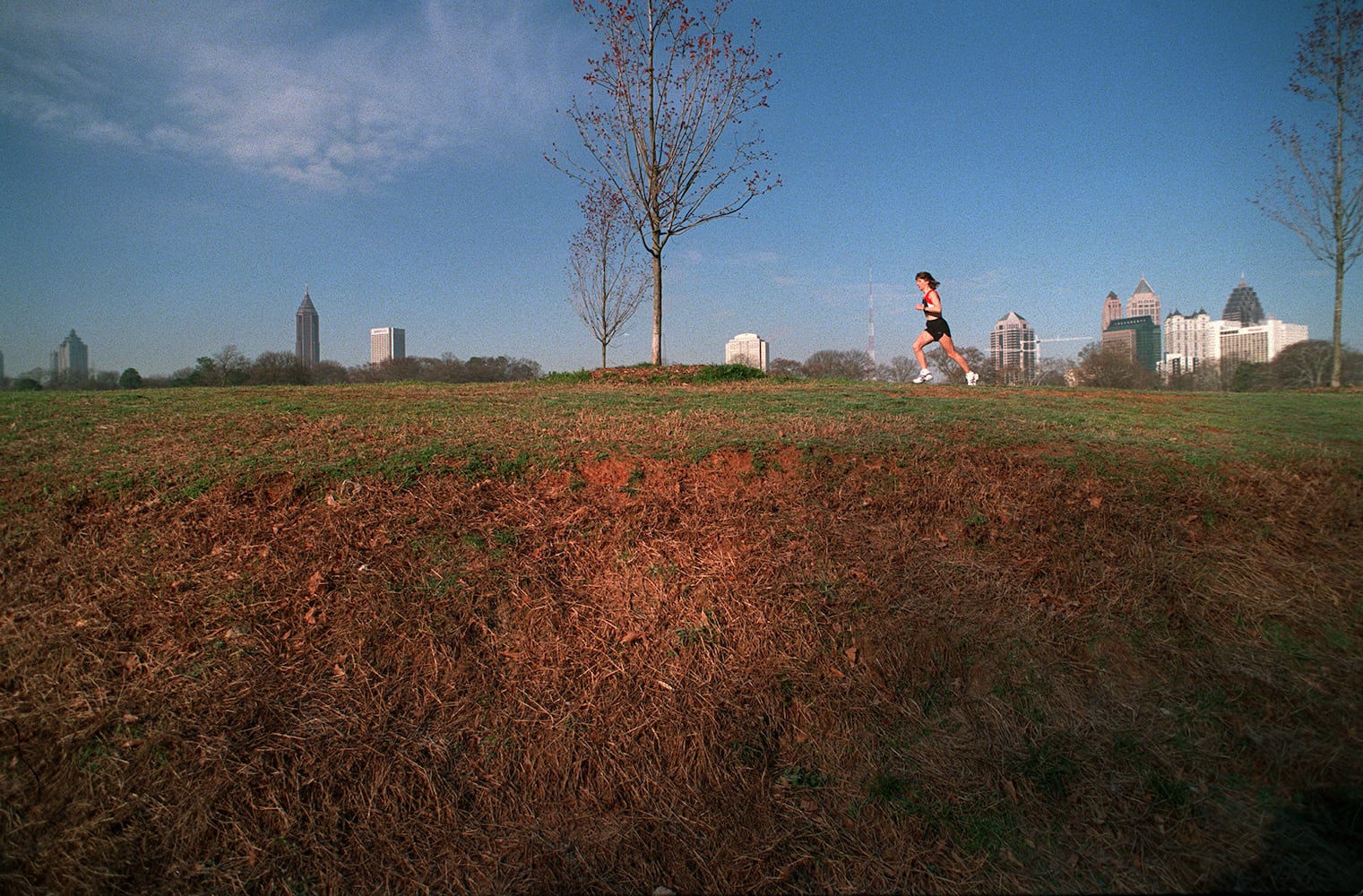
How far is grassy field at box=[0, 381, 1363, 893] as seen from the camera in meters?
2.68

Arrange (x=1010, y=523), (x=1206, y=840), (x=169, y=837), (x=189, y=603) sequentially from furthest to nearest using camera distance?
(x=1010, y=523), (x=189, y=603), (x=169, y=837), (x=1206, y=840)

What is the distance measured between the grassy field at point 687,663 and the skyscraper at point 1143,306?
926 millimetres

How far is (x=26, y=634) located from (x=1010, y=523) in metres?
5.52

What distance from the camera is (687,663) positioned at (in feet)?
11.6

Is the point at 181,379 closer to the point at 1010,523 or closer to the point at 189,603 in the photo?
the point at 189,603

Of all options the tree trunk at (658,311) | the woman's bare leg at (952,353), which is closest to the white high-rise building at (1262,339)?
the woman's bare leg at (952,353)

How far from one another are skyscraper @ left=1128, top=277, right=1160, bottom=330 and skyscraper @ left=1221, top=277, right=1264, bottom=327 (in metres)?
0.86

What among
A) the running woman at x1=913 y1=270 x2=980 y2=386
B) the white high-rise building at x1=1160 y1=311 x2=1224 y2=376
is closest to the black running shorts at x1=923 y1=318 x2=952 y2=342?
the running woman at x1=913 y1=270 x2=980 y2=386

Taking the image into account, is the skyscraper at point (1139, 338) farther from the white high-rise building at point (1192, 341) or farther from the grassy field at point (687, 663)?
the grassy field at point (687, 663)

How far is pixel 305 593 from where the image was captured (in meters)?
3.63

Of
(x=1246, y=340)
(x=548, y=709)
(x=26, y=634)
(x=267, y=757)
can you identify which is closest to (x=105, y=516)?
(x=26, y=634)

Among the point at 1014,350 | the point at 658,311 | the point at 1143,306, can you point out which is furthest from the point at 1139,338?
the point at 658,311

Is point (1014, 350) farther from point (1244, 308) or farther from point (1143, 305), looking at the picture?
point (1244, 308)

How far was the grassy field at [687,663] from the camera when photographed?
8.80 ft
